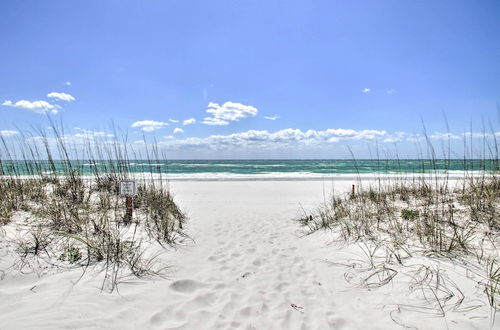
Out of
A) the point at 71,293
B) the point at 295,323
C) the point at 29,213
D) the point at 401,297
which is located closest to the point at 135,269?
the point at 71,293

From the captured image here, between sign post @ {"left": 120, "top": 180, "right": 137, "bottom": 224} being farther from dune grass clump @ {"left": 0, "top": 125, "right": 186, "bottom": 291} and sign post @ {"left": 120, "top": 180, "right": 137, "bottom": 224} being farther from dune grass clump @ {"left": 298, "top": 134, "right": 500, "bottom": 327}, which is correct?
dune grass clump @ {"left": 298, "top": 134, "right": 500, "bottom": 327}

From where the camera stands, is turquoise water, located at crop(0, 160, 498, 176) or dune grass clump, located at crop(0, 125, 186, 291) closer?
Result: dune grass clump, located at crop(0, 125, 186, 291)

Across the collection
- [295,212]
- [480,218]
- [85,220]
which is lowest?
[295,212]

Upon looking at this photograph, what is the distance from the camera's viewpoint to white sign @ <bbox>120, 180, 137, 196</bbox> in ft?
12.8

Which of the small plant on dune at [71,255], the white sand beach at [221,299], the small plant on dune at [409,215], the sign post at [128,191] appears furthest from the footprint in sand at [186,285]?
the small plant on dune at [409,215]

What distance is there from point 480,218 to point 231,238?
3.76 m

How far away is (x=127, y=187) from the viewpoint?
394 cm

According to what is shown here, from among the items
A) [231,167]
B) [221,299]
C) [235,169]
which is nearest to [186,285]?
[221,299]

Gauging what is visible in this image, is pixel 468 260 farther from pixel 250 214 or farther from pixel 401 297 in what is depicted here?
pixel 250 214

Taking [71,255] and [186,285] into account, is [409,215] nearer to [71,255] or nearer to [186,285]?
[186,285]

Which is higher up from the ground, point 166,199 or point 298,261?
point 166,199

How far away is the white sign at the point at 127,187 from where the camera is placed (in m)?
3.90

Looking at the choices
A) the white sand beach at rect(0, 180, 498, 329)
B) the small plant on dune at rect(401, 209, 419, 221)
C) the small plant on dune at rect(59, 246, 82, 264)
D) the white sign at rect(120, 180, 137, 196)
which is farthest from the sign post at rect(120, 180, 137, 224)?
the small plant on dune at rect(401, 209, 419, 221)

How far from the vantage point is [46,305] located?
78.7 inches
